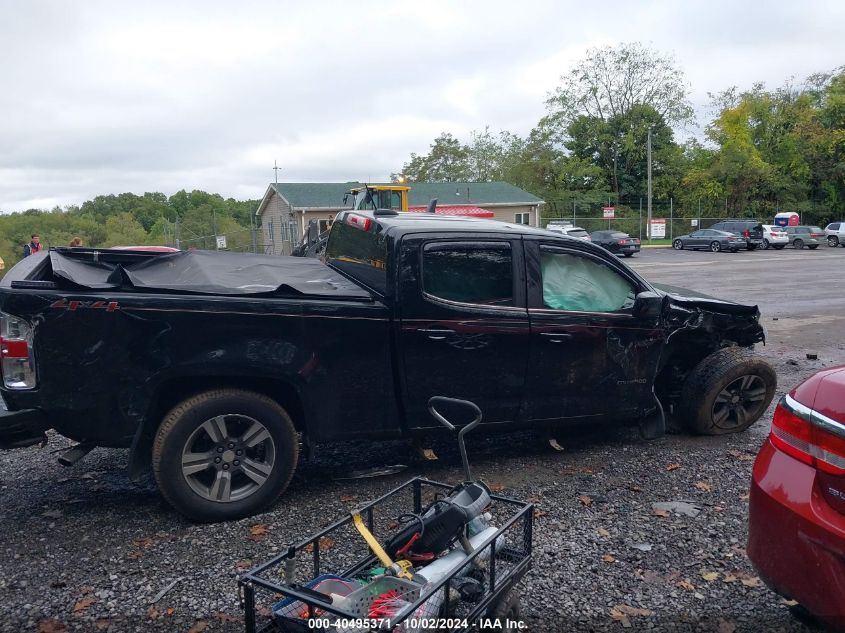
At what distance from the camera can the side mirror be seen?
498 cm

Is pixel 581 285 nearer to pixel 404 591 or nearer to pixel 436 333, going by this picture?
pixel 436 333

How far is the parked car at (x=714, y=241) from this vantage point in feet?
122

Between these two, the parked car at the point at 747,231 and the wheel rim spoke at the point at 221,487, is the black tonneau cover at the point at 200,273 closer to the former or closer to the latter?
the wheel rim spoke at the point at 221,487

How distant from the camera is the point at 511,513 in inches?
168

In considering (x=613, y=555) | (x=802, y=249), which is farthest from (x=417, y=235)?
(x=802, y=249)

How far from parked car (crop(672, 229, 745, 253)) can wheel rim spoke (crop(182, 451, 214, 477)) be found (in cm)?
3778

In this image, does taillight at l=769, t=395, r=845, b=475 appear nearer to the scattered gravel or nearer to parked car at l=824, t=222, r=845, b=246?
the scattered gravel

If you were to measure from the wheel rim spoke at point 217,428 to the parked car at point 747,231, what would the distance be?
38163 millimetres

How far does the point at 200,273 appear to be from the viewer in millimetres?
4730

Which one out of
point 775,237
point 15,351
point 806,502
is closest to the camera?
point 806,502

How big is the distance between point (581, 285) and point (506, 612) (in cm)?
278

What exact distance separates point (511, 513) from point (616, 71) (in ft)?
196

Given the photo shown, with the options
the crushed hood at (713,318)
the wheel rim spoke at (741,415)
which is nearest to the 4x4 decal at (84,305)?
the crushed hood at (713,318)

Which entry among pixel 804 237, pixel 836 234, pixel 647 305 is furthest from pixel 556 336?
pixel 836 234
